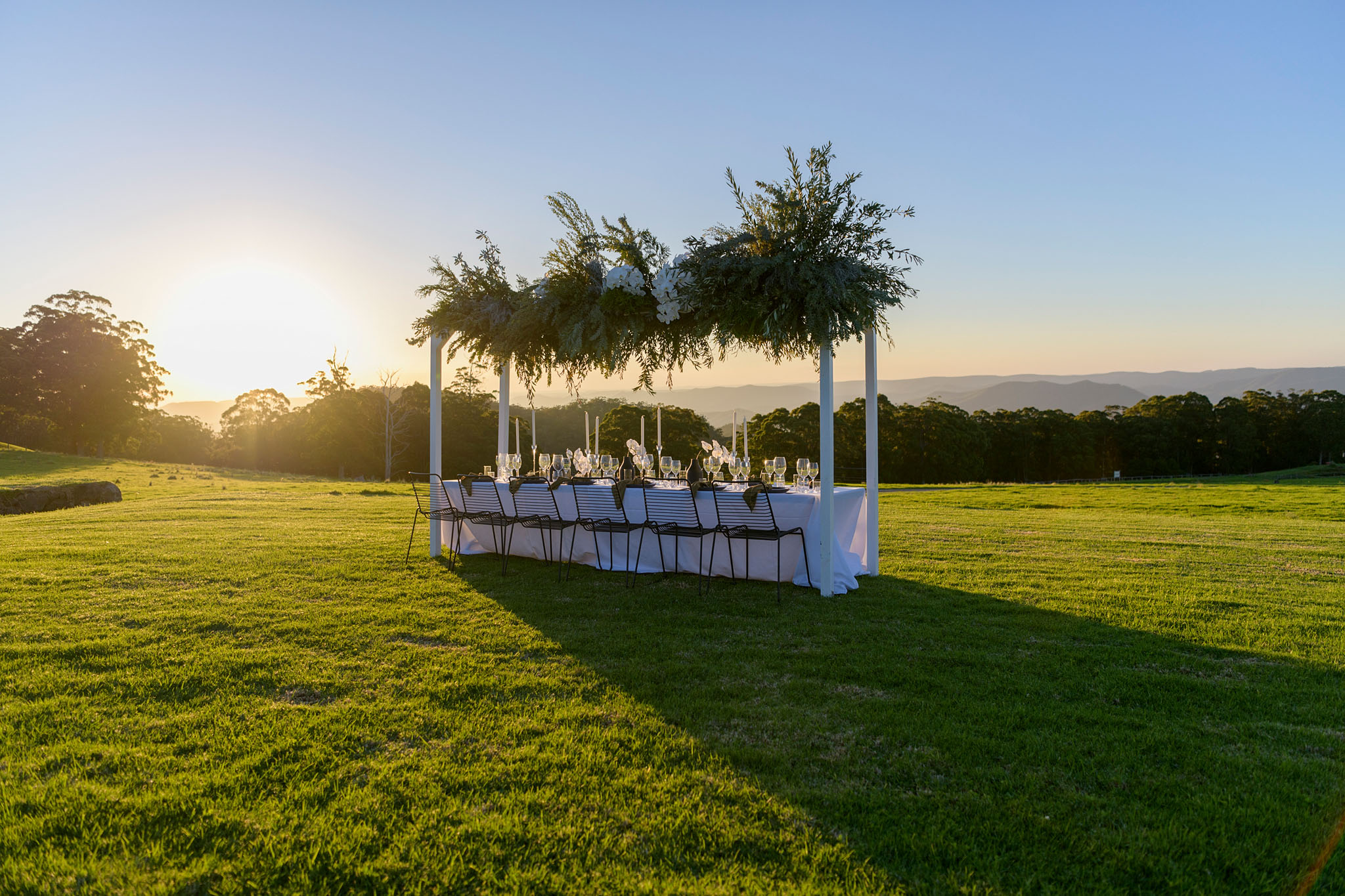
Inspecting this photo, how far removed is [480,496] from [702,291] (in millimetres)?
3549

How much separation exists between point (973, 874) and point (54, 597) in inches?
291

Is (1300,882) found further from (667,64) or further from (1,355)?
(1,355)

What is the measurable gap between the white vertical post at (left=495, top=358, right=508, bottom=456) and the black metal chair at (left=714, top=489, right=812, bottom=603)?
3140mm

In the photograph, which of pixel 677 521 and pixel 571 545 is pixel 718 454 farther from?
pixel 571 545

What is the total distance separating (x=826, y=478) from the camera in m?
5.79

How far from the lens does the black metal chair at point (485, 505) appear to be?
24.4 feet

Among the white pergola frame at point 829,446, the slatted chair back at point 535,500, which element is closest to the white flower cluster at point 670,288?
the white pergola frame at point 829,446

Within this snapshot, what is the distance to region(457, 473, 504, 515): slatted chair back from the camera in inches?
298

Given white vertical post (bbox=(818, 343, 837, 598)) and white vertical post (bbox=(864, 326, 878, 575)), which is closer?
white vertical post (bbox=(818, 343, 837, 598))

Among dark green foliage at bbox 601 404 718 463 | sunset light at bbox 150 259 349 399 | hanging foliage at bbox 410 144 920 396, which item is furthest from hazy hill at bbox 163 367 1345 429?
hanging foliage at bbox 410 144 920 396

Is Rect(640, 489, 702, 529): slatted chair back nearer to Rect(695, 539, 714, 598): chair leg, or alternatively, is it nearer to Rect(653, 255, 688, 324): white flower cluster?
Rect(695, 539, 714, 598): chair leg

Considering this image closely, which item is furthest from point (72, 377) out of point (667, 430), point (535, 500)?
point (535, 500)

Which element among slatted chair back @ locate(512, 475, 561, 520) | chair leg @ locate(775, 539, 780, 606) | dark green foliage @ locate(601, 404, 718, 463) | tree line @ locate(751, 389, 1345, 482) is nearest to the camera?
chair leg @ locate(775, 539, 780, 606)

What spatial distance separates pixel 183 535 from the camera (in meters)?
9.43
